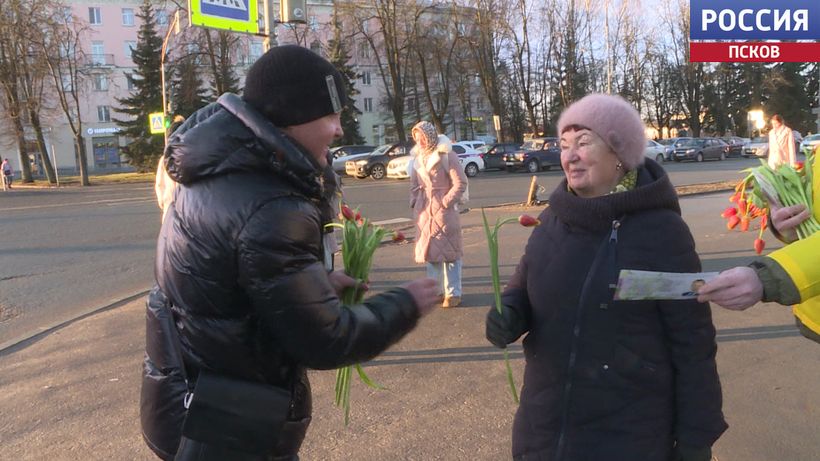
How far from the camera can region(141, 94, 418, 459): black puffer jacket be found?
164 centimetres

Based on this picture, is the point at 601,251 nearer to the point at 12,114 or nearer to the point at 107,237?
the point at 107,237

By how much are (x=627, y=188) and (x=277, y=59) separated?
1.25 m

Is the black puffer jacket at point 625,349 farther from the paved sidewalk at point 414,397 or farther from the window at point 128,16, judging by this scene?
the window at point 128,16

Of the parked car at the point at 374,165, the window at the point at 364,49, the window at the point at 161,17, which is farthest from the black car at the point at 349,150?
the window at the point at 161,17

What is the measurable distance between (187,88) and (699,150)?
32.4 meters

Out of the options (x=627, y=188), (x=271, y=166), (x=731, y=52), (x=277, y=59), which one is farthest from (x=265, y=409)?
(x=731, y=52)

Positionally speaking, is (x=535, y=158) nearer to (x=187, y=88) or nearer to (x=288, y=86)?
(x=187, y=88)

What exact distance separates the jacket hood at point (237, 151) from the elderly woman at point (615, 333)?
3.09 feet

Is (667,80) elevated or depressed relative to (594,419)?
elevated

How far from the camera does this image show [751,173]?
108 inches

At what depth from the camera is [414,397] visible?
4375 millimetres

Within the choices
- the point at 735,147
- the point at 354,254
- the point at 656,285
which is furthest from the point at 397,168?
the point at 735,147

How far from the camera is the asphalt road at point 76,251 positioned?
7484 mm

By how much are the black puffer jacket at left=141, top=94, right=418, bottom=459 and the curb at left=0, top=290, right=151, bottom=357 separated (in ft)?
16.6
